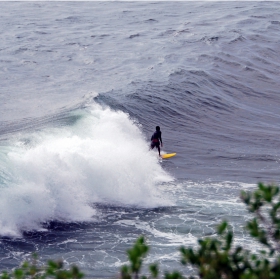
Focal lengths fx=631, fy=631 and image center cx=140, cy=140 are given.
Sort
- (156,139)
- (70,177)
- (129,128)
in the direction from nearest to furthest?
(70,177), (156,139), (129,128)

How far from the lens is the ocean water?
1720 centimetres

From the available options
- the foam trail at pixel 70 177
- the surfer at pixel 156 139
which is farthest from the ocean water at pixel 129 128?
the surfer at pixel 156 139

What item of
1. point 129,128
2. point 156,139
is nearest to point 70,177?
point 156,139

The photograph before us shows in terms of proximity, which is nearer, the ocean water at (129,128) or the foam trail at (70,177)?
the ocean water at (129,128)

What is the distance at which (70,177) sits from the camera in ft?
65.5

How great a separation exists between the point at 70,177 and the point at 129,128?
831cm

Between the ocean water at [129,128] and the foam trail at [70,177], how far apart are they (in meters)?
0.05

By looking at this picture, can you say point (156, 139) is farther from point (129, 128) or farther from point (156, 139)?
point (129, 128)

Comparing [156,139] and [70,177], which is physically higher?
[156,139]

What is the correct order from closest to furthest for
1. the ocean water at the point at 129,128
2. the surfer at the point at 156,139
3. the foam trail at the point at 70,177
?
the ocean water at the point at 129,128 < the foam trail at the point at 70,177 < the surfer at the point at 156,139

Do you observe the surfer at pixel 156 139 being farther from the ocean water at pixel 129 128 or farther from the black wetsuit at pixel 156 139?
the ocean water at pixel 129 128

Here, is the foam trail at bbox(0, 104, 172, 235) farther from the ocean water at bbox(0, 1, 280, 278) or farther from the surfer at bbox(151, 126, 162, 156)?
the surfer at bbox(151, 126, 162, 156)

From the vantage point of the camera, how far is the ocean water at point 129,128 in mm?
17203

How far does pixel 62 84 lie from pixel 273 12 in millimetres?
26420
